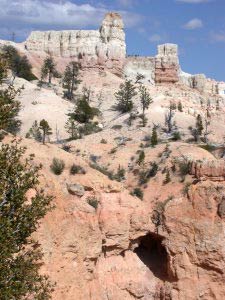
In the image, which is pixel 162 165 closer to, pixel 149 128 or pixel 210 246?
pixel 210 246

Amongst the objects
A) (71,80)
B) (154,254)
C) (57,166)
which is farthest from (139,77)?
(57,166)

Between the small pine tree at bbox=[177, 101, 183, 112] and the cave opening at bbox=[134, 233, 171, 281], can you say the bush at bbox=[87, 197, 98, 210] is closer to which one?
the cave opening at bbox=[134, 233, 171, 281]

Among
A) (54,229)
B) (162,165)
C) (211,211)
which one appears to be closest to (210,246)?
(211,211)

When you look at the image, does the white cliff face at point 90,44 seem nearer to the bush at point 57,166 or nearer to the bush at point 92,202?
the bush at point 57,166

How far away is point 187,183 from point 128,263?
5940 millimetres

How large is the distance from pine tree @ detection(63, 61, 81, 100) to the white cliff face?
165 inches

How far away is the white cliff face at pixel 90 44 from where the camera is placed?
80750 millimetres

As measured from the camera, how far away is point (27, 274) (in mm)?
11930

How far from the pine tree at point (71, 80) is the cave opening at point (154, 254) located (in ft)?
157

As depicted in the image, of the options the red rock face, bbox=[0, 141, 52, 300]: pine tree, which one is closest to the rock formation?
the red rock face

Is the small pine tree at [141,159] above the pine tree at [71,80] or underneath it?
underneath

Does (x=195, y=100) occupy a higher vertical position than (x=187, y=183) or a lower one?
higher

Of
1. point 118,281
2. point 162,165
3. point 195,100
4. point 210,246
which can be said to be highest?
point 195,100

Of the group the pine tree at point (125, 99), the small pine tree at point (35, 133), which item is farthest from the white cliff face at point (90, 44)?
the small pine tree at point (35, 133)
